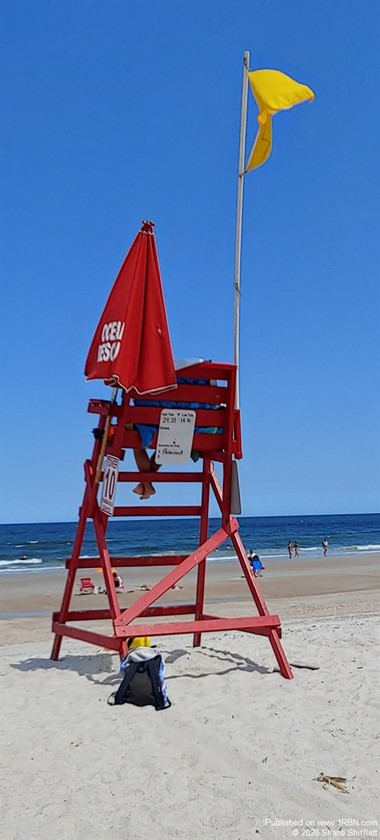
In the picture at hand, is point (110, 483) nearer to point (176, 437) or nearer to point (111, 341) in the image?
point (176, 437)

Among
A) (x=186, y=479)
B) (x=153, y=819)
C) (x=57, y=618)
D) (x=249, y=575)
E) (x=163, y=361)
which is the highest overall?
(x=163, y=361)

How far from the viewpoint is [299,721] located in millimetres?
4223

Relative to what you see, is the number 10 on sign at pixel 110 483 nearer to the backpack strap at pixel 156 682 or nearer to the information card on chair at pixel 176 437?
the information card on chair at pixel 176 437

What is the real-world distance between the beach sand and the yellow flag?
4460 millimetres

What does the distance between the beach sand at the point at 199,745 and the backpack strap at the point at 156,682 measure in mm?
75

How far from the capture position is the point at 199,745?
380cm

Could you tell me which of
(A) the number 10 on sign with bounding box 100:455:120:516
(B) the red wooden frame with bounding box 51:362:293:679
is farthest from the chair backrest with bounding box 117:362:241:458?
(A) the number 10 on sign with bounding box 100:455:120:516

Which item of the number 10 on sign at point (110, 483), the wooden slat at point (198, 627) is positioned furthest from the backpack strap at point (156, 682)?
the number 10 on sign at point (110, 483)

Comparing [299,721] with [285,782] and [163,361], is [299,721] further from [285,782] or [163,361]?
[163,361]

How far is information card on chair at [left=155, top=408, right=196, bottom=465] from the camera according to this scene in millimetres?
5301

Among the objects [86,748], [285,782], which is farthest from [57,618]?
[285,782]

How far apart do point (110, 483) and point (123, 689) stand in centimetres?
157

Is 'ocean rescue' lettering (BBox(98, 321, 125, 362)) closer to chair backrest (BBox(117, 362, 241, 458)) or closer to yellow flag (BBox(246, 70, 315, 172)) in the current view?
chair backrest (BBox(117, 362, 241, 458))

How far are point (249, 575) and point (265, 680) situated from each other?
32.2 inches
